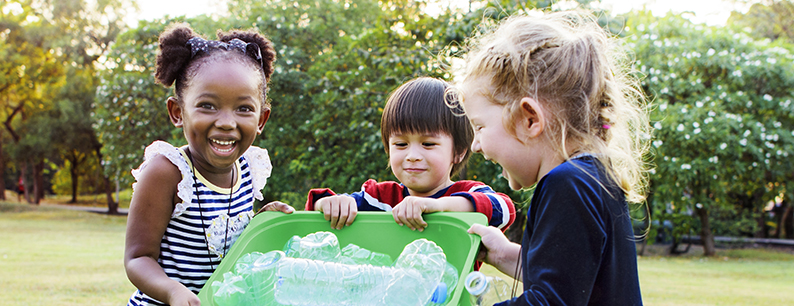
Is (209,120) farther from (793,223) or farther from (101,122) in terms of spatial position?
(793,223)

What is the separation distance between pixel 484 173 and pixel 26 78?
1951 cm

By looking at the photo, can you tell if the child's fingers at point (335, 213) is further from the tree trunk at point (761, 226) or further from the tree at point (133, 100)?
the tree trunk at point (761, 226)

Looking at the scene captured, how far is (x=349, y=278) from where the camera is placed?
153 centimetres

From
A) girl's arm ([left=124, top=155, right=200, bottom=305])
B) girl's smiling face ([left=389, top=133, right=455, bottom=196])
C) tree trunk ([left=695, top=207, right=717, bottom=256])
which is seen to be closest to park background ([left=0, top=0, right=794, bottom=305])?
tree trunk ([left=695, top=207, right=717, bottom=256])

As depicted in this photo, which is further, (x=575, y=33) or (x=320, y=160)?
(x=320, y=160)

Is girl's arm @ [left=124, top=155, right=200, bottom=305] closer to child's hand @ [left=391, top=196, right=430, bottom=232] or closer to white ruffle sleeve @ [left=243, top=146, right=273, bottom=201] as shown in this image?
white ruffle sleeve @ [left=243, top=146, right=273, bottom=201]

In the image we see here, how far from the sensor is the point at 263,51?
1.92 meters

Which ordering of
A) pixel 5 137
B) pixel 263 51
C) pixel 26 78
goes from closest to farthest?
pixel 263 51 → pixel 26 78 → pixel 5 137

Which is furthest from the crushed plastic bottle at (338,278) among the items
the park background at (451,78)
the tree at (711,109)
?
the tree at (711,109)

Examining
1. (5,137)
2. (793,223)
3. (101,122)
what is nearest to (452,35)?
(101,122)

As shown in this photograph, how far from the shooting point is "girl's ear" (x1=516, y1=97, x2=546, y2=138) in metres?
1.17

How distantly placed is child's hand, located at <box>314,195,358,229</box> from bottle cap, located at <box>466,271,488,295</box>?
0.52 m

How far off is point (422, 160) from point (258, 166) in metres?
0.59

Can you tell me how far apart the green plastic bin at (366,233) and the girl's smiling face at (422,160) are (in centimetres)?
29
